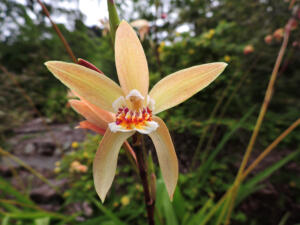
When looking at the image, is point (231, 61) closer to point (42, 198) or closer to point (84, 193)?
point (84, 193)

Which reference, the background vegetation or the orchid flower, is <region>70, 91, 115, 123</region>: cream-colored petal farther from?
the background vegetation

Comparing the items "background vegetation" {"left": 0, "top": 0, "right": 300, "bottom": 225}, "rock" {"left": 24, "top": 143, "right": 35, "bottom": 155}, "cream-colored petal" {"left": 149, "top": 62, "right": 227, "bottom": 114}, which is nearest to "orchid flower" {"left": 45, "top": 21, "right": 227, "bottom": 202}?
"cream-colored petal" {"left": 149, "top": 62, "right": 227, "bottom": 114}

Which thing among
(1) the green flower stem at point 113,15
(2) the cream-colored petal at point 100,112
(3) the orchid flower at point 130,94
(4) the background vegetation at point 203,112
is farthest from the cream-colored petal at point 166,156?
Result: (4) the background vegetation at point 203,112

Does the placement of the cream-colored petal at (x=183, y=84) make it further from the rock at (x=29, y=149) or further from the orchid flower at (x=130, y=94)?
the rock at (x=29, y=149)

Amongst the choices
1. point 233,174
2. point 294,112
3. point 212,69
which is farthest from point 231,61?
point 212,69

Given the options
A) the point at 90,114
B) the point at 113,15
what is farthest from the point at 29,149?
the point at 113,15
